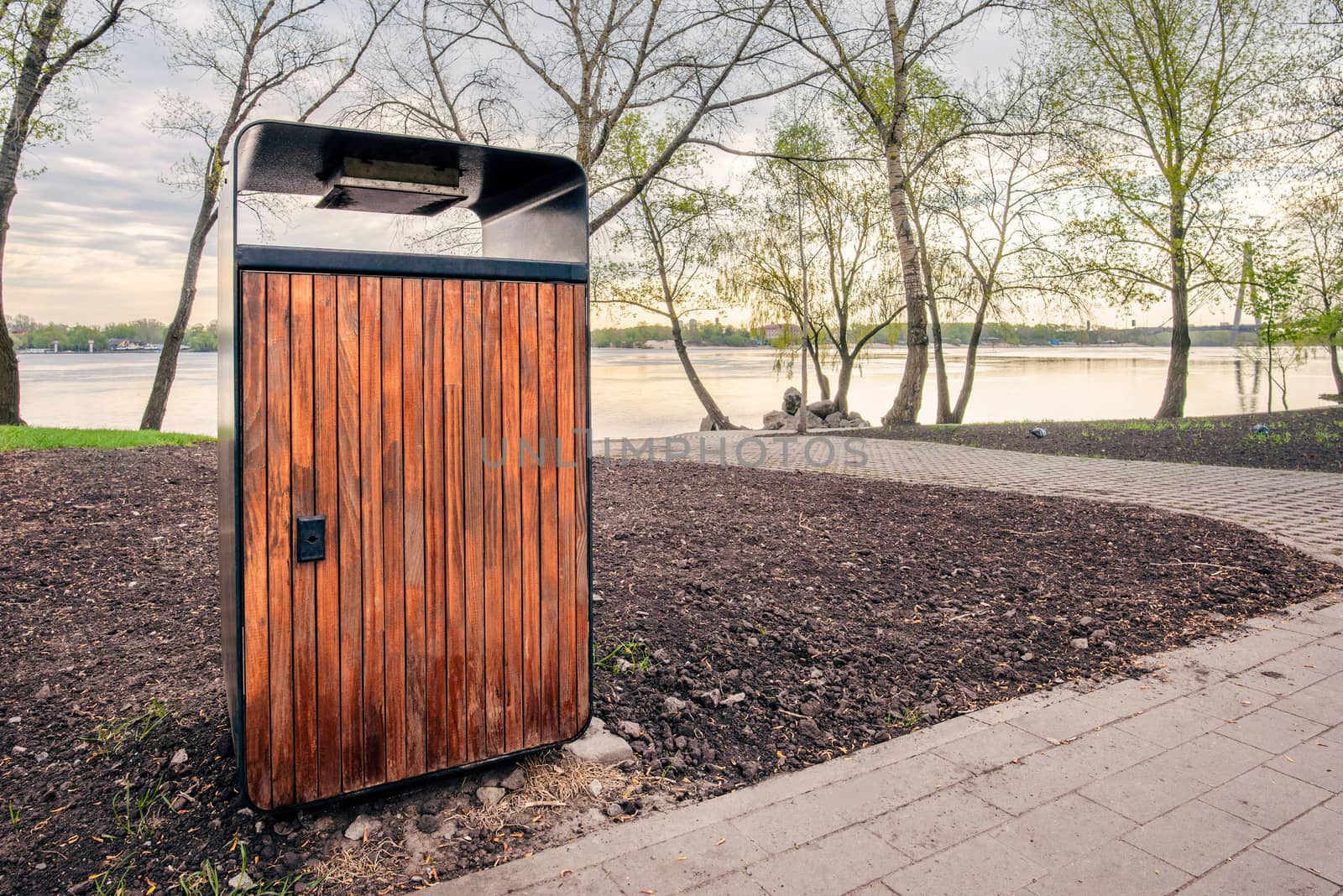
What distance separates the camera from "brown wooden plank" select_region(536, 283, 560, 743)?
269cm

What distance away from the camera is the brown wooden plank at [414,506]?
2465 mm

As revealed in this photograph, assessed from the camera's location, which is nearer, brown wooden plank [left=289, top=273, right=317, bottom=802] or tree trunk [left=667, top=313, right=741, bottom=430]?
brown wooden plank [left=289, top=273, right=317, bottom=802]

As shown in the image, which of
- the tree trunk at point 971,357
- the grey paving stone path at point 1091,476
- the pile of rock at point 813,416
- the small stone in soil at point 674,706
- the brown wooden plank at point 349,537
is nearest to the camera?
the brown wooden plank at point 349,537

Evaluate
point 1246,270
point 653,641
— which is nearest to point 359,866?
point 653,641

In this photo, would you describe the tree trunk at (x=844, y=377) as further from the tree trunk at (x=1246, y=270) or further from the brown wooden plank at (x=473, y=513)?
the brown wooden plank at (x=473, y=513)

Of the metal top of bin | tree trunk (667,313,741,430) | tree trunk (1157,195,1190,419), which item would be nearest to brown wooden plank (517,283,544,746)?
the metal top of bin

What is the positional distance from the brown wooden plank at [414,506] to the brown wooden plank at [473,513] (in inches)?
5.0

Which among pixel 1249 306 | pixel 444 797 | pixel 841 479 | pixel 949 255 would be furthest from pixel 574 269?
pixel 949 255

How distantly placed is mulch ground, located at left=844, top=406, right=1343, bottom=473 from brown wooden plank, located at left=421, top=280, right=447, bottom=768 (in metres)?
11.5

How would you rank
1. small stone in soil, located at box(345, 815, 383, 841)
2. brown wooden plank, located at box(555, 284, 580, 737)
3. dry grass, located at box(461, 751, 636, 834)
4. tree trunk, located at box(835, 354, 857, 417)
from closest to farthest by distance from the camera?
small stone in soil, located at box(345, 815, 383, 841)
dry grass, located at box(461, 751, 636, 834)
brown wooden plank, located at box(555, 284, 580, 737)
tree trunk, located at box(835, 354, 857, 417)

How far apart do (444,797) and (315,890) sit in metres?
0.50

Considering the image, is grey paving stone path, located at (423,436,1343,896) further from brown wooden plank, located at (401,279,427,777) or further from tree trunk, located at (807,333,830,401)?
tree trunk, located at (807,333,830,401)

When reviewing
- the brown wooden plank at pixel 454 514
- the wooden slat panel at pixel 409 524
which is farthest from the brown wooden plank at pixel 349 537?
the brown wooden plank at pixel 454 514

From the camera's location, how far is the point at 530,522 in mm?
2695
